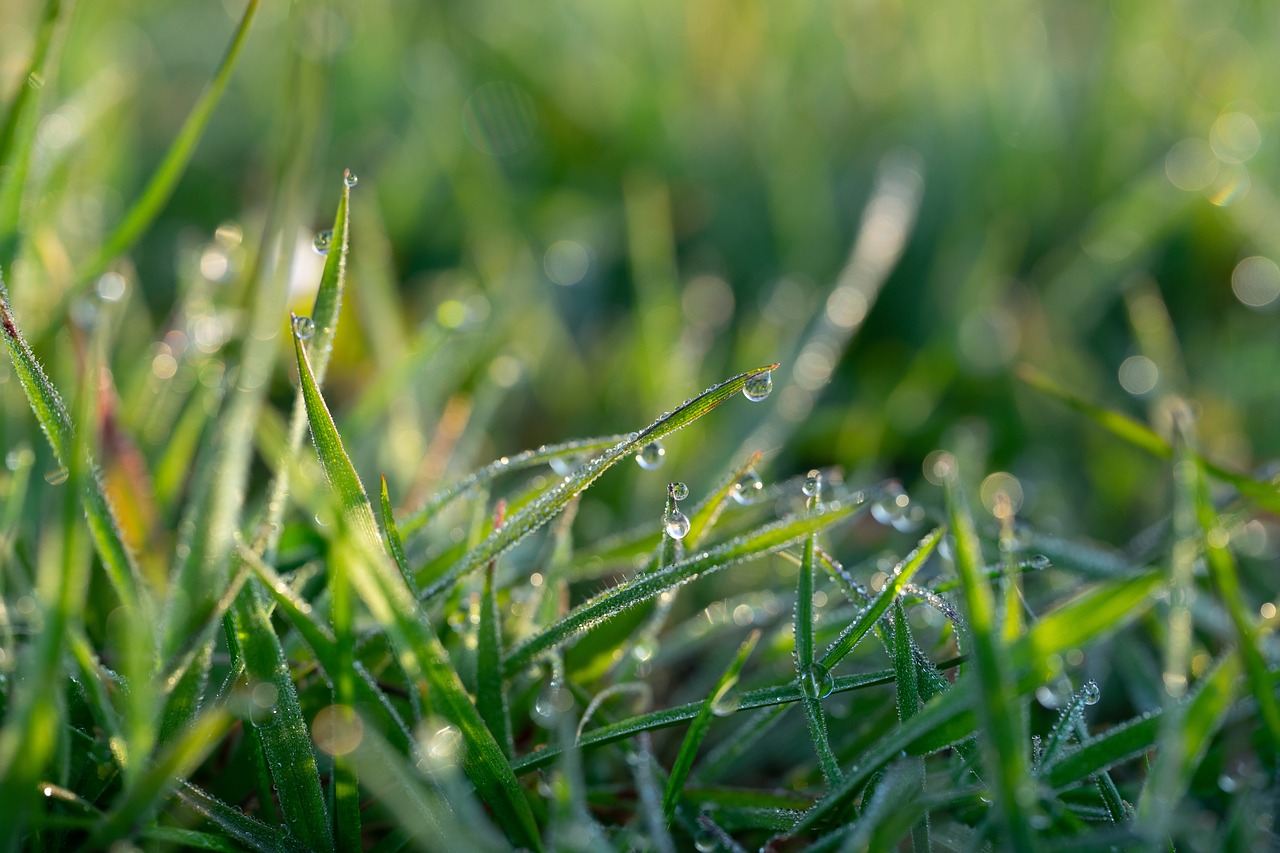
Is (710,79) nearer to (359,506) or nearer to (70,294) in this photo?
(70,294)

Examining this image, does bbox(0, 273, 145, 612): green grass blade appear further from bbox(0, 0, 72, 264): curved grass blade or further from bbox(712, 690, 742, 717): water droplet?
bbox(712, 690, 742, 717): water droplet

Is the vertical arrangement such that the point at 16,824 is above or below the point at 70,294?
below

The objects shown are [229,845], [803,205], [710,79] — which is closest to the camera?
[229,845]

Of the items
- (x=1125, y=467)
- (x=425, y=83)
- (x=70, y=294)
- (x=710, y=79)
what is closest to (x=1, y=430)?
(x=70, y=294)

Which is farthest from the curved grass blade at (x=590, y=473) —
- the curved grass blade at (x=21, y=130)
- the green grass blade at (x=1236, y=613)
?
the curved grass blade at (x=21, y=130)

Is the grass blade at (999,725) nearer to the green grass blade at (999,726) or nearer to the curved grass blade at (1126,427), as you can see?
the green grass blade at (999,726)

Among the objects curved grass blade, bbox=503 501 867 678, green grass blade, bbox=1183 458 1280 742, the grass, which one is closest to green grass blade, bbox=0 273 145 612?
the grass

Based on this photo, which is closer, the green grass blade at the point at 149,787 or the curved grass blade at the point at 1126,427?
the green grass blade at the point at 149,787
